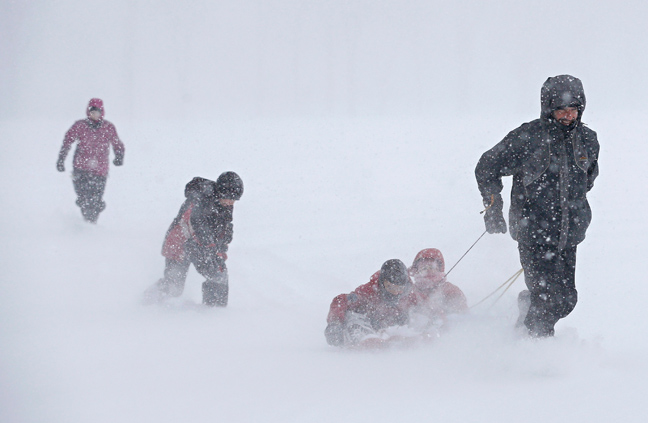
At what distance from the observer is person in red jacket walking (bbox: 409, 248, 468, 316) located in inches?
→ 187

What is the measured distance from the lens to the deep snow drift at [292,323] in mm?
3047

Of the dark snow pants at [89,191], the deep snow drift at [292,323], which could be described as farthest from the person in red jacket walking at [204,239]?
the dark snow pants at [89,191]

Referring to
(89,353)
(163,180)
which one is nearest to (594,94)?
(163,180)

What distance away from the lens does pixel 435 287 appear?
4.95 m

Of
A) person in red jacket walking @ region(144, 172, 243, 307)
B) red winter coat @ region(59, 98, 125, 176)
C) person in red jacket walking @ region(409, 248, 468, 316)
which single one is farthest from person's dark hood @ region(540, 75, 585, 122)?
red winter coat @ region(59, 98, 125, 176)

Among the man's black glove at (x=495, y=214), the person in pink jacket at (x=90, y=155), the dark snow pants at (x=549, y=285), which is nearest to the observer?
the dark snow pants at (x=549, y=285)

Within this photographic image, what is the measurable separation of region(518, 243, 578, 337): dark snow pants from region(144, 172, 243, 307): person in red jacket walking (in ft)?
8.54

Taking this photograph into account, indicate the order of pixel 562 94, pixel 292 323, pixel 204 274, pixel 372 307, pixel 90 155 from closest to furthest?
pixel 562 94, pixel 372 307, pixel 292 323, pixel 204 274, pixel 90 155

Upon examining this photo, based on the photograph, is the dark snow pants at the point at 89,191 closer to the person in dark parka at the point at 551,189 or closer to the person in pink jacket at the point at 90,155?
the person in pink jacket at the point at 90,155

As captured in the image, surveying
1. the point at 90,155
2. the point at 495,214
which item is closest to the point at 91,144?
the point at 90,155

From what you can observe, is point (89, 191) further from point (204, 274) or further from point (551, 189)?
point (551, 189)

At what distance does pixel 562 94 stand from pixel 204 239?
315 cm

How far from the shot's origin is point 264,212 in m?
11.1

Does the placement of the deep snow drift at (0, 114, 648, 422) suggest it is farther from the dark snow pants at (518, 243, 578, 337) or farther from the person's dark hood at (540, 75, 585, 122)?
the person's dark hood at (540, 75, 585, 122)
